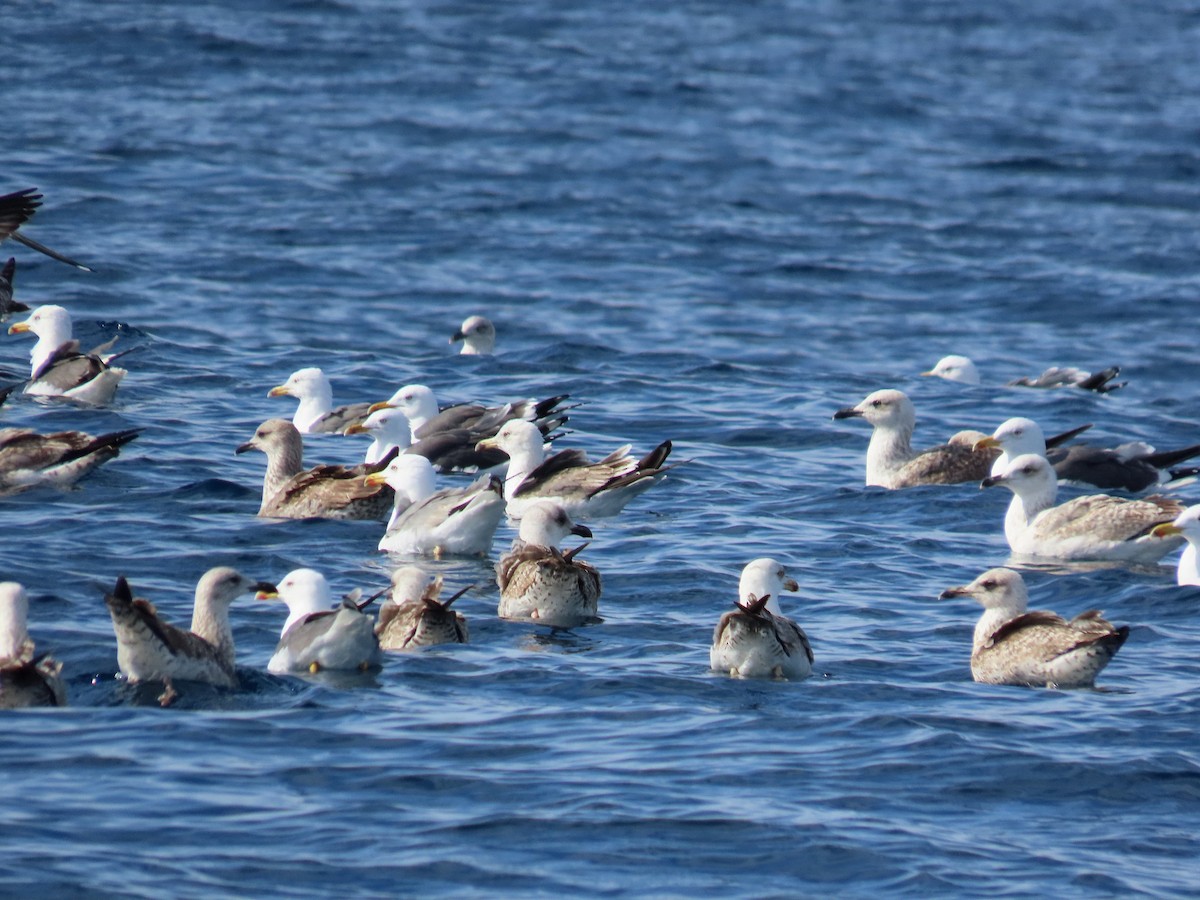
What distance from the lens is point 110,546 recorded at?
1307 centimetres

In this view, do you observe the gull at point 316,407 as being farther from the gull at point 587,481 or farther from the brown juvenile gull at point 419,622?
the brown juvenile gull at point 419,622

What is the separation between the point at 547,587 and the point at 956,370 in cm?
1119

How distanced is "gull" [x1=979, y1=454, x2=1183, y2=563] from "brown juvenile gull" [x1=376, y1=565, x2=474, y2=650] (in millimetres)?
5416

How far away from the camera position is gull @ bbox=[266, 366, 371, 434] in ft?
59.9

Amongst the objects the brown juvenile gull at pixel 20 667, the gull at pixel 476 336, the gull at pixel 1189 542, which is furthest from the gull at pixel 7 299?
the gull at pixel 1189 542

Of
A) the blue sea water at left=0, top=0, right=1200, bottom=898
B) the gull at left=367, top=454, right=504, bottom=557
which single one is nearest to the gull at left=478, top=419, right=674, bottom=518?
the blue sea water at left=0, top=0, right=1200, bottom=898

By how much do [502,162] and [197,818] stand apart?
26.0 metres

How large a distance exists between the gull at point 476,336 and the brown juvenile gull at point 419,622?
10445 mm

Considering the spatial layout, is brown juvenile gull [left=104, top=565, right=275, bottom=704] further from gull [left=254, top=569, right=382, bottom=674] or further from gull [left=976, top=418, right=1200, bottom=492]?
gull [left=976, top=418, right=1200, bottom=492]

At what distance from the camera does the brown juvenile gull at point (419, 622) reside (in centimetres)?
1090

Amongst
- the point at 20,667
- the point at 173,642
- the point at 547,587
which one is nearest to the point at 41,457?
the point at 547,587

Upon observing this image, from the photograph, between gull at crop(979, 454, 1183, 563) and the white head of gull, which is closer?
gull at crop(979, 454, 1183, 563)

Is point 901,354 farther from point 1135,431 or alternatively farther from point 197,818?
point 197,818

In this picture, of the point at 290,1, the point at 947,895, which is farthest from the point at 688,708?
the point at 290,1
